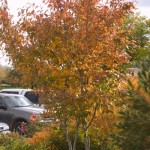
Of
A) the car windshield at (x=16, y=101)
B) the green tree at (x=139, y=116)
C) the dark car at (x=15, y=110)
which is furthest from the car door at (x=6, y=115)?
the green tree at (x=139, y=116)

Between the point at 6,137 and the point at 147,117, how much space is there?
233 inches

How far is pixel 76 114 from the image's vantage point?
7.61m

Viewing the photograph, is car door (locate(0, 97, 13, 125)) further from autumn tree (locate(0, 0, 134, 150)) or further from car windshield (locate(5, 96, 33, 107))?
autumn tree (locate(0, 0, 134, 150))

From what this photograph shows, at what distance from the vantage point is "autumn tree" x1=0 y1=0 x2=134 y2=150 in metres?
7.46

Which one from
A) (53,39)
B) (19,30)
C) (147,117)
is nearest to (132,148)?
(147,117)

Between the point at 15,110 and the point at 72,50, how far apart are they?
8.91m

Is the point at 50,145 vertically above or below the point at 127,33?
below

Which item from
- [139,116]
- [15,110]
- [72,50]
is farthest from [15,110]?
[139,116]

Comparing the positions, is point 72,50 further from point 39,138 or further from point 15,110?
point 15,110

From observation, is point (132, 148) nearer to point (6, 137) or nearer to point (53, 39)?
point (53, 39)

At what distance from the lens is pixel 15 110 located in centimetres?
1597

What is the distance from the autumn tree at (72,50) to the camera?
7465 mm

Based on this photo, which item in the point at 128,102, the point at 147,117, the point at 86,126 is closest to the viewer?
the point at 147,117

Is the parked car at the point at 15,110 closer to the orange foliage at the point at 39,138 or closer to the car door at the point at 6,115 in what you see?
the car door at the point at 6,115
